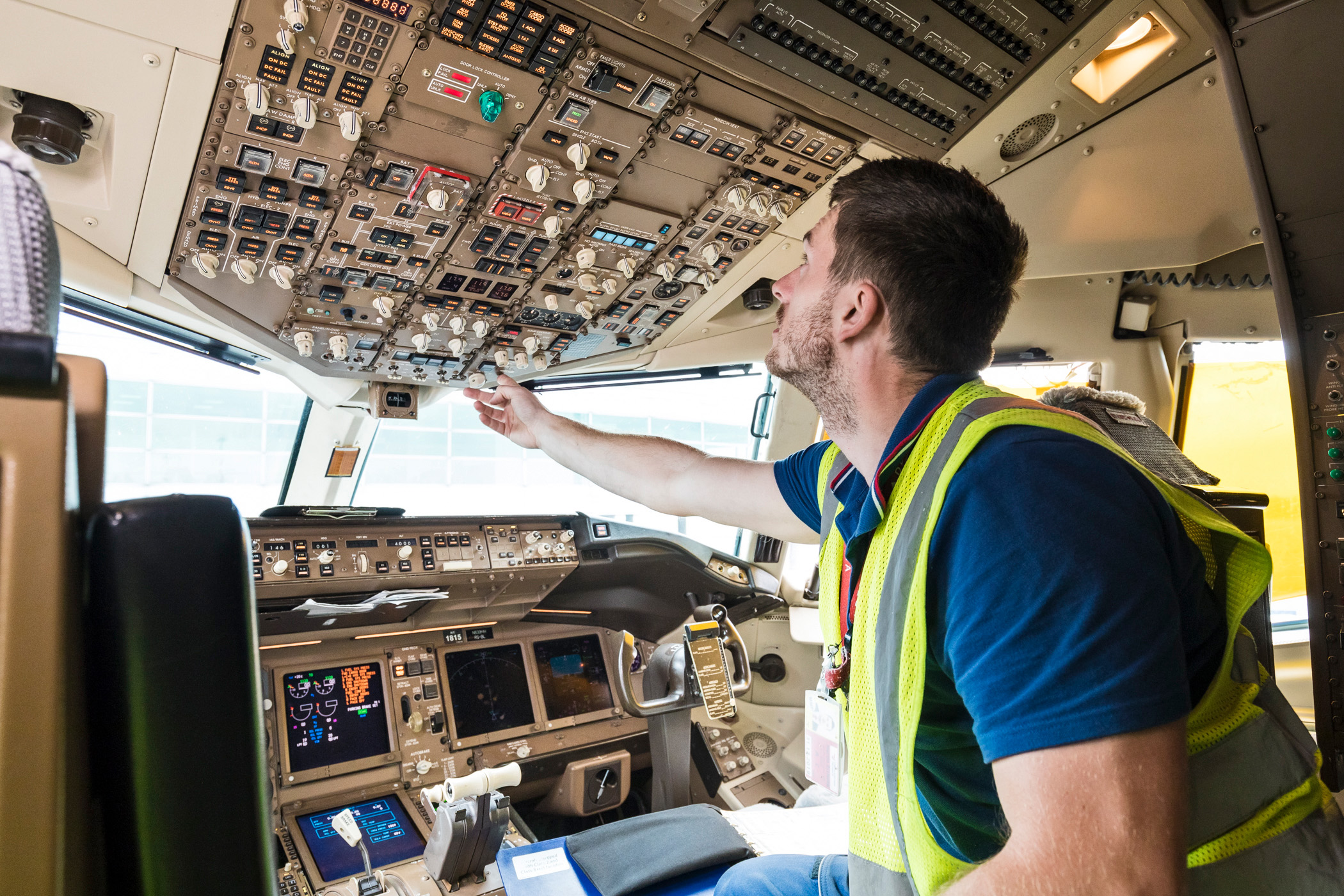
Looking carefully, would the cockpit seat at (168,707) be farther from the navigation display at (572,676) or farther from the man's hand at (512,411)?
the navigation display at (572,676)

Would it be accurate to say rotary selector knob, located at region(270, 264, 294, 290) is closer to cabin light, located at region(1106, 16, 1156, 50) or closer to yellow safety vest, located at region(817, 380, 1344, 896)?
yellow safety vest, located at region(817, 380, 1344, 896)

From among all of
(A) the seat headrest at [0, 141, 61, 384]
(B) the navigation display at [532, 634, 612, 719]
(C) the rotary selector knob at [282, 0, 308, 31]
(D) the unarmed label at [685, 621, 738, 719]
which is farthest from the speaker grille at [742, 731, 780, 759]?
(A) the seat headrest at [0, 141, 61, 384]

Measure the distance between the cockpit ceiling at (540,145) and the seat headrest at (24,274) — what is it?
5.02 ft

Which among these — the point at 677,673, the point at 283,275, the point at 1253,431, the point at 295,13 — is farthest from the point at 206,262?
the point at 1253,431

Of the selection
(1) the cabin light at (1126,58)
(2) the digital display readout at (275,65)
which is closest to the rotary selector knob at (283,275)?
(2) the digital display readout at (275,65)

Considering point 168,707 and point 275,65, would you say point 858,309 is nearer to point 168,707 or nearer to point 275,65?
point 168,707

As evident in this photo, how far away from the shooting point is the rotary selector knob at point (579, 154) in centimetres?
218

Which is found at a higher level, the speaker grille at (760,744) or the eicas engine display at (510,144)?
the eicas engine display at (510,144)

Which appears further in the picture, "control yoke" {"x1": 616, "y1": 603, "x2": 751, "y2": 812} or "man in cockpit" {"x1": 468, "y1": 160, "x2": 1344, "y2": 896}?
"control yoke" {"x1": 616, "y1": 603, "x2": 751, "y2": 812}

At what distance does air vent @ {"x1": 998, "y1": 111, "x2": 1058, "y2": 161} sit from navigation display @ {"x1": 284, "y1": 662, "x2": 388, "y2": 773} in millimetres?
3454

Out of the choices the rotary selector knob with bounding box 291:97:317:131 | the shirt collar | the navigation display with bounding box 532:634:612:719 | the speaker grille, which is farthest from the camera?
the speaker grille

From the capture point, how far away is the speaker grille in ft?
14.4

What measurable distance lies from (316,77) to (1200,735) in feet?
7.22

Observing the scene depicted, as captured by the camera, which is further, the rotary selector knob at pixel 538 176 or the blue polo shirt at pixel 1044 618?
the rotary selector knob at pixel 538 176
